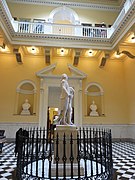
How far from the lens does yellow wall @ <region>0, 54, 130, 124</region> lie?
11.4 m

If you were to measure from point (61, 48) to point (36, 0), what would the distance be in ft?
16.0

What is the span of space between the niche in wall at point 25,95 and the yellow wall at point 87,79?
26 centimetres

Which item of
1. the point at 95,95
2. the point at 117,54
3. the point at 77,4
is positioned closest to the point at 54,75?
the point at 95,95

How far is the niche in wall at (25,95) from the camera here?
38.3 feet

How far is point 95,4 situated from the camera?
13266 millimetres

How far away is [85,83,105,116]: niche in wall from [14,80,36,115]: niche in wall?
12.6ft

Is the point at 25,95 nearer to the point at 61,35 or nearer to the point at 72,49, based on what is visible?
the point at 72,49

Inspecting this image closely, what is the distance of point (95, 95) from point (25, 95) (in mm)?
5188

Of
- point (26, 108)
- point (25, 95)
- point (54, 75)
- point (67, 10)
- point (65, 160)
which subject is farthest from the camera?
point (67, 10)

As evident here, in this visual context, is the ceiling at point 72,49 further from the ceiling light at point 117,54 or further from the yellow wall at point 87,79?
the yellow wall at point 87,79

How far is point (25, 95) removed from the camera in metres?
12.3

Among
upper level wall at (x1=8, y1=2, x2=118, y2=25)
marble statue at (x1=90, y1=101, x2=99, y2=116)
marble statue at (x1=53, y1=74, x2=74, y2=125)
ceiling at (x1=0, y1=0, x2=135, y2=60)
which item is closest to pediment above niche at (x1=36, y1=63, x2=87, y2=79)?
ceiling at (x1=0, y1=0, x2=135, y2=60)

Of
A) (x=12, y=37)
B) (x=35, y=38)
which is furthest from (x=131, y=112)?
(x=12, y=37)

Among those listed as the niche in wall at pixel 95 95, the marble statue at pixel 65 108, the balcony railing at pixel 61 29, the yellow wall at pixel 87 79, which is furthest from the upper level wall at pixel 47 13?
the marble statue at pixel 65 108
